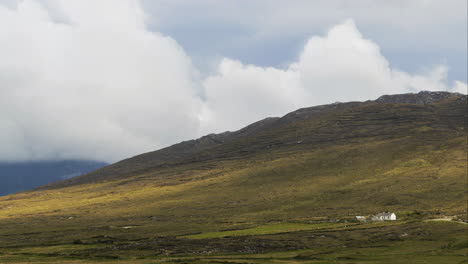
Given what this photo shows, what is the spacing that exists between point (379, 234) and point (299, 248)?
31761 millimetres

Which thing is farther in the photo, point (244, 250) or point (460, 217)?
point (460, 217)

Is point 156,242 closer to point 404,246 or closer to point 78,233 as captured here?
point 78,233

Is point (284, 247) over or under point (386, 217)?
under

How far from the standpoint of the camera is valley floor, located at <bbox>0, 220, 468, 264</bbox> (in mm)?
119425

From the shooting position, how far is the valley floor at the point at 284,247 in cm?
11943

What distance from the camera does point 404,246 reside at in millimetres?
134750

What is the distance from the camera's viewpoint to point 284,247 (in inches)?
5404

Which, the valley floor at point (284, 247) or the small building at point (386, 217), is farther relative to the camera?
the small building at point (386, 217)

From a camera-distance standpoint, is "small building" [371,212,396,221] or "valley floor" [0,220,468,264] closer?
"valley floor" [0,220,468,264]

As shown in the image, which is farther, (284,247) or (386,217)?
(386,217)

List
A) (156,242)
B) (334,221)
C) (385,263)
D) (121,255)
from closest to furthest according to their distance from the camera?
1. (385,263)
2. (121,255)
3. (156,242)
4. (334,221)

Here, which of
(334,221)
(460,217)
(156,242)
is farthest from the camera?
(334,221)

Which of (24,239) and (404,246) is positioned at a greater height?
(24,239)

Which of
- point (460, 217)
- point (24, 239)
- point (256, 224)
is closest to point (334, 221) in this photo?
point (256, 224)
